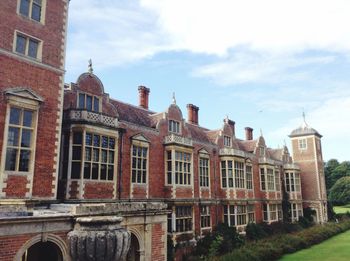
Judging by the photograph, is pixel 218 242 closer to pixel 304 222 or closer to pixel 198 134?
pixel 198 134

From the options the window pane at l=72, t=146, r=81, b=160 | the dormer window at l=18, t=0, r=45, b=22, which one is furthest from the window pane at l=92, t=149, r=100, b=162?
the dormer window at l=18, t=0, r=45, b=22

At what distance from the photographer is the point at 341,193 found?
66.1 metres

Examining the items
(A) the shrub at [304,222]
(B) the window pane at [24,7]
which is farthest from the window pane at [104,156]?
(A) the shrub at [304,222]

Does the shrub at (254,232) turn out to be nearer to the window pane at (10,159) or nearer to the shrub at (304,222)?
the shrub at (304,222)

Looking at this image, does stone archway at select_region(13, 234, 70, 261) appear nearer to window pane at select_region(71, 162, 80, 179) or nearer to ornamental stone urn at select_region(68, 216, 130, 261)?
ornamental stone urn at select_region(68, 216, 130, 261)

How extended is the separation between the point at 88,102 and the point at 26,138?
443 centimetres

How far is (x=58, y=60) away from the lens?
551 inches

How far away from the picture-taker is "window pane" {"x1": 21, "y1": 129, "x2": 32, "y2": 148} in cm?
1218

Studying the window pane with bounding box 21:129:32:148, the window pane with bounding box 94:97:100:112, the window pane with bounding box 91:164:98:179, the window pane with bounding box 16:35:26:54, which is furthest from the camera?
the window pane with bounding box 94:97:100:112

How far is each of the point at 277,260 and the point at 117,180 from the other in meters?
10.8

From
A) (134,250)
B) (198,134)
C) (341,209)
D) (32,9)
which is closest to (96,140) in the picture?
(134,250)

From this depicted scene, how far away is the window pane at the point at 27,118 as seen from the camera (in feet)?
40.5

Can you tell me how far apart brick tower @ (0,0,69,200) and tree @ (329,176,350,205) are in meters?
66.5

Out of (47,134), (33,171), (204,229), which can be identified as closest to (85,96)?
(47,134)
